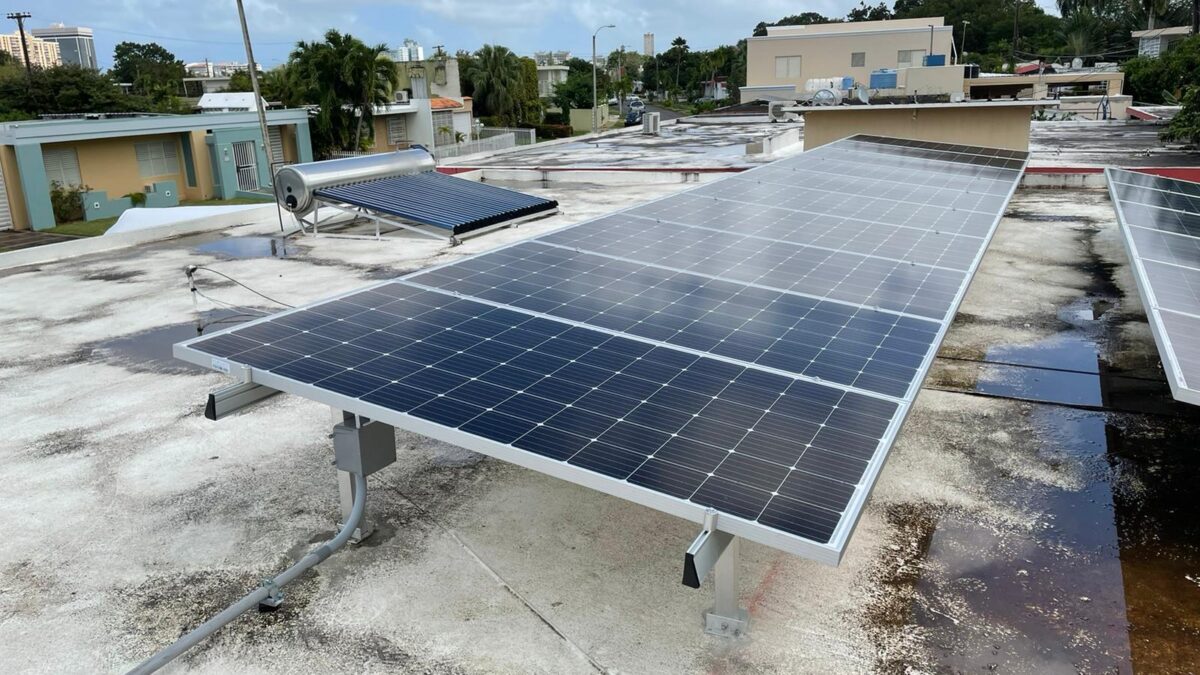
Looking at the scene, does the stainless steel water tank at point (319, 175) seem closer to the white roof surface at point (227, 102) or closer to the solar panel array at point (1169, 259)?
the solar panel array at point (1169, 259)

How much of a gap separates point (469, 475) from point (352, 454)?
7.99 feet

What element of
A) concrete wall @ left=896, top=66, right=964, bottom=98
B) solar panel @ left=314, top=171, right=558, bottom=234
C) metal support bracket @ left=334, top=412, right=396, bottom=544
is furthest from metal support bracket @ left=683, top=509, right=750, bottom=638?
concrete wall @ left=896, top=66, right=964, bottom=98

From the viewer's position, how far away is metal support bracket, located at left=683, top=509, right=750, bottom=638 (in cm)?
649

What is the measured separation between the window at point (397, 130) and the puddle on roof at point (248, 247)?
43562 millimetres

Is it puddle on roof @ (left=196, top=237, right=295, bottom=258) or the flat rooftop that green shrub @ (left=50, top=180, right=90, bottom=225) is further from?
the flat rooftop

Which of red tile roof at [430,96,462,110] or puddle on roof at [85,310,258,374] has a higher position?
red tile roof at [430,96,462,110]

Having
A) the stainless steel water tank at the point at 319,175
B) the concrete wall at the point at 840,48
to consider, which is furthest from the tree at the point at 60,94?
the concrete wall at the point at 840,48

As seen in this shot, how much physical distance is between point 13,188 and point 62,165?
2.97m

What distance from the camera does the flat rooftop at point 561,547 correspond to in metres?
7.88

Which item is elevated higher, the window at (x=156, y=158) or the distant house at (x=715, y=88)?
the distant house at (x=715, y=88)

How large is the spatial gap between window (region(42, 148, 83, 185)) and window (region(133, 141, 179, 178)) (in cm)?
384

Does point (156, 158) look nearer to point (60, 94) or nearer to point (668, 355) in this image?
point (60, 94)

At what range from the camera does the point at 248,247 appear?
25.0m

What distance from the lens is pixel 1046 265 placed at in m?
21.2
